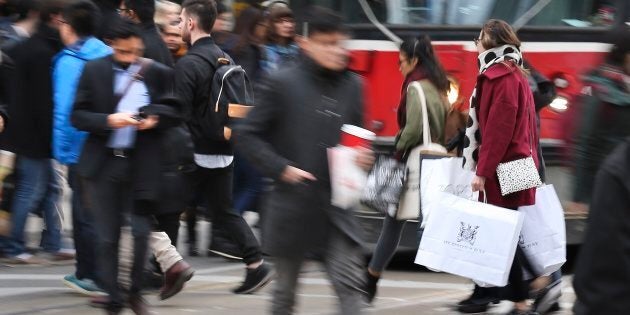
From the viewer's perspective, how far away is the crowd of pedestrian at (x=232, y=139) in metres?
5.52

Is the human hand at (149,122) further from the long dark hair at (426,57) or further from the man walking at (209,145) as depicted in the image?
the long dark hair at (426,57)

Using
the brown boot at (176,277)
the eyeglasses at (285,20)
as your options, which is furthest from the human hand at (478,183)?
the eyeglasses at (285,20)

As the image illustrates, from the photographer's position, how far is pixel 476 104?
7.38 meters

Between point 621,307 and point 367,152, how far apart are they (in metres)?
2.16

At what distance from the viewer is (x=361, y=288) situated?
5562 mm

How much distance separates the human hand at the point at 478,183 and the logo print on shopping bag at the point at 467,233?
22cm

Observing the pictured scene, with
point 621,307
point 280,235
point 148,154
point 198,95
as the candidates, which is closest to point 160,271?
point 198,95

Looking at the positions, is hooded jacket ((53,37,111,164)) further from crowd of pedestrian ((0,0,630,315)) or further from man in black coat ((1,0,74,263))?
man in black coat ((1,0,74,263))

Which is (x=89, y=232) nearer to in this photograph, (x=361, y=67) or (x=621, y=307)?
(x=361, y=67)

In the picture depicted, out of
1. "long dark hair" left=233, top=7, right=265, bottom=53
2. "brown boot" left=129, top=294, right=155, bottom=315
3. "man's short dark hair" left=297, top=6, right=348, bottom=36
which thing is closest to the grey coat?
"man's short dark hair" left=297, top=6, right=348, bottom=36

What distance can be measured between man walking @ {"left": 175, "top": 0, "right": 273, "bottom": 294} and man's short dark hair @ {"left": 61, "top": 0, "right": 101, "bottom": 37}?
69 cm

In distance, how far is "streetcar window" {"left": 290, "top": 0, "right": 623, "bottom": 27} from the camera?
9.60 m

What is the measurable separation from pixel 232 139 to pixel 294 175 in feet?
5.29

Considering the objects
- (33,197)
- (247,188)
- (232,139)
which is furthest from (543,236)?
(33,197)
